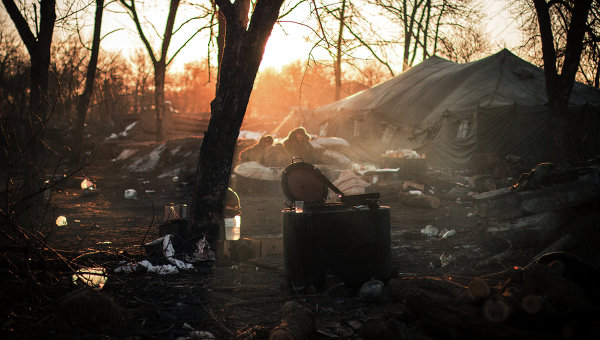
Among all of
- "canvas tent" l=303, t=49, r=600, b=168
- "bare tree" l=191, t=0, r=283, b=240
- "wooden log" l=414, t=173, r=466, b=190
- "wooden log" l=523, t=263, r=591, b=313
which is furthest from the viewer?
Result: "canvas tent" l=303, t=49, r=600, b=168

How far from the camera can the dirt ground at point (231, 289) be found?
3.19 meters

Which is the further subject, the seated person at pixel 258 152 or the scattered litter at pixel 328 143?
the scattered litter at pixel 328 143

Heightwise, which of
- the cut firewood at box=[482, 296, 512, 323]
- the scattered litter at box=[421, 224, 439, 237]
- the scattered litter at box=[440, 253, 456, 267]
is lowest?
the scattered litter at box=[440, 253, 456, 267]

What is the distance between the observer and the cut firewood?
8.60 feet

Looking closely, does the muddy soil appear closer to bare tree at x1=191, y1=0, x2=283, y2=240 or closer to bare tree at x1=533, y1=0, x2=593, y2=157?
bare tree at x1=191, y1=0, x2=283, y2=240

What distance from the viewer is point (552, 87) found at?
Result: 10.3 m

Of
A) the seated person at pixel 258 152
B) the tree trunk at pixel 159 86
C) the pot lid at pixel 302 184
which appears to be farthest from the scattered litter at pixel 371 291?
the tree trunk at pixel 159 86

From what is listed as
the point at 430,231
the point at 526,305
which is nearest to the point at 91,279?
the point at 526,305

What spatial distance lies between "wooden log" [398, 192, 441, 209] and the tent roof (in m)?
6.38

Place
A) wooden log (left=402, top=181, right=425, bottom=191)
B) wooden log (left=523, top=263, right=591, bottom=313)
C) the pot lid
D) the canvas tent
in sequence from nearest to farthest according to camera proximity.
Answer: wooden log (left=523, top=263, right=591, bottom=313) < the pot lid < wooden log (left=402, top=181, right=425, bottom=191) < the canvas tent

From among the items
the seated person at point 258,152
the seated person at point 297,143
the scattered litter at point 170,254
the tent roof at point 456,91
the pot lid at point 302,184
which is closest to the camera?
the pot lid at point 302,184

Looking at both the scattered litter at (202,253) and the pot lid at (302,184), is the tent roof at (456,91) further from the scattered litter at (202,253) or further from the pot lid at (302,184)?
the scattered litter at (202,253)

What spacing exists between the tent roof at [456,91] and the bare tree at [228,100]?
36.3ft

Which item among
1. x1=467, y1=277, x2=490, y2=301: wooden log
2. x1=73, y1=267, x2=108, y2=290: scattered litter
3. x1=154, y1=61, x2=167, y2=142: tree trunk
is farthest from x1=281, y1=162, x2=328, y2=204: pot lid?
x1=154, y1=61, x2=167, y2=142: tree trunk
